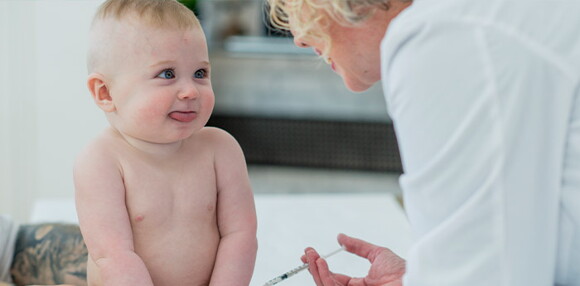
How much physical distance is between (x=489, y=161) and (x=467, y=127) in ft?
0.13

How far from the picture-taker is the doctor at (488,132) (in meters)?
0.78

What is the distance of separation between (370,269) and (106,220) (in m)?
0.46

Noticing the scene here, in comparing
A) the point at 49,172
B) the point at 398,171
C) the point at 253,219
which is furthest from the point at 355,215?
the point at 398,171

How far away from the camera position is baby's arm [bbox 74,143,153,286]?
942 mm

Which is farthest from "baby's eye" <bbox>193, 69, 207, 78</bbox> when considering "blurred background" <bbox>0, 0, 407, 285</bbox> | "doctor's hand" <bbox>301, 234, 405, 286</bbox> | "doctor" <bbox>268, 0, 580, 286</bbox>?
"blurred background" <bbox>0, 0, 407, 285</bbox>

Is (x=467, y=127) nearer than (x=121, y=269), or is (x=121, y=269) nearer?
(x=467, y=127)

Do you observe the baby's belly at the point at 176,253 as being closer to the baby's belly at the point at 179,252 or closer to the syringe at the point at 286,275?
the baby's belly at the point at 179,252

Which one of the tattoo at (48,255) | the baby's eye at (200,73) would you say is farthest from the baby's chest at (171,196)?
the tattoo at (48,255)

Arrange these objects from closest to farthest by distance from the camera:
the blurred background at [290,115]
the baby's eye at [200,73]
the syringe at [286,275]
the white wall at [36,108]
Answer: the baby's eye at [200,73]
the syringe at [286,275]
the white wall at [36,108]
the blurred background at [290,115]

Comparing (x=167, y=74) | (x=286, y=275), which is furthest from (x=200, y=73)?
(x=286, y=275)

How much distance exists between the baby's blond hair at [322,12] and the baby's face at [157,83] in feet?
0.42

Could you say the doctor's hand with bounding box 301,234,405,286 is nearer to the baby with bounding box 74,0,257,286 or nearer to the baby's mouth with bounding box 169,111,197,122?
the baby with bounding box 74,0,257,286

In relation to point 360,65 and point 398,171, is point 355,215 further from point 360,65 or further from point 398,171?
point 398,171

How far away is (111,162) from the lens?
971mm
